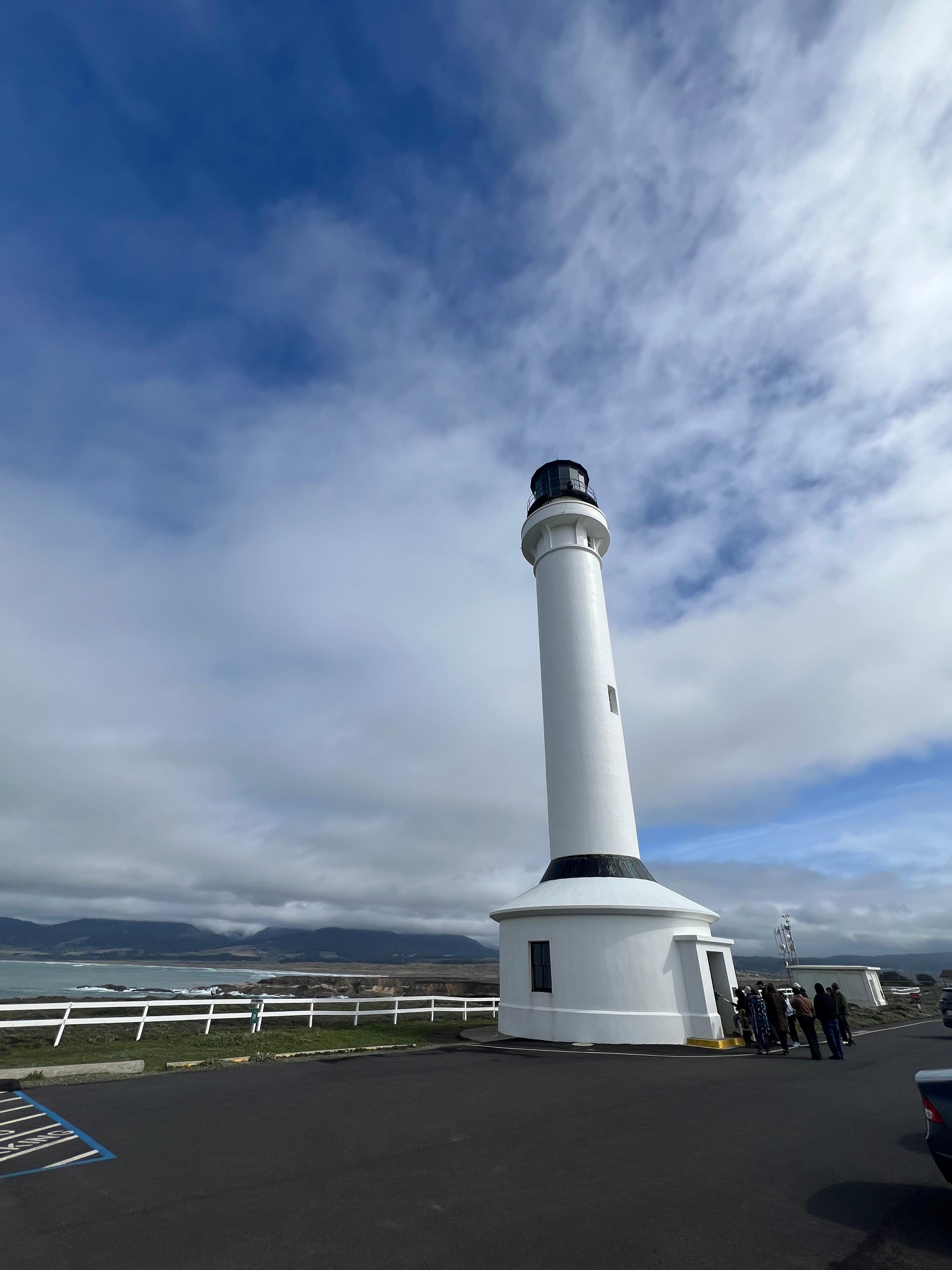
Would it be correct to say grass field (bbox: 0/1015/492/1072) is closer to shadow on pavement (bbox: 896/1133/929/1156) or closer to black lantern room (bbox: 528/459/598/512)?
shadow on pavement (bbox: 896/1133/929/1156)

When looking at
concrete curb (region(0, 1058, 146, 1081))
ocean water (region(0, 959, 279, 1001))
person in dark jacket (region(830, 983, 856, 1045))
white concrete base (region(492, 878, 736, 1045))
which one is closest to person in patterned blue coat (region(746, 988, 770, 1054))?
white concrete base (region(492, 878, 736, 1045))

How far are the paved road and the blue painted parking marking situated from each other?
0.21 m

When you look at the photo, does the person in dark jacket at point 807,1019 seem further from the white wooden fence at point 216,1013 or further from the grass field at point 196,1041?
the white wooden fence at point 216,1013

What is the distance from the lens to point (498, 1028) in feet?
61.1

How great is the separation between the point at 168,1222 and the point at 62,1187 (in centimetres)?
148

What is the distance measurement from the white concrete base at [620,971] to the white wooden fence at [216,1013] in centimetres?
421

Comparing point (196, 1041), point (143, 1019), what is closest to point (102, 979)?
point (196, 1041)

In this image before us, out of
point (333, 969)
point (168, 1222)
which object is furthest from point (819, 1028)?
point (333, 969)

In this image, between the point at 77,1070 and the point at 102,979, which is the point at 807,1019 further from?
the point at 102,979

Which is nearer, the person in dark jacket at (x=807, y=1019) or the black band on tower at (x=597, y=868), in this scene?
the person in dark jacket at (x=807, y=1019)

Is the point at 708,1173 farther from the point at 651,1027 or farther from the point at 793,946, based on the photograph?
the point at 793,946

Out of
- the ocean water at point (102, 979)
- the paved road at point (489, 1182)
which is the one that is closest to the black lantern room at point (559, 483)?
the paved road at point (489, 1182)

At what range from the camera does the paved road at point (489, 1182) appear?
14.2ft

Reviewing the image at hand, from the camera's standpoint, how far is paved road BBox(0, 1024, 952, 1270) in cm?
433
